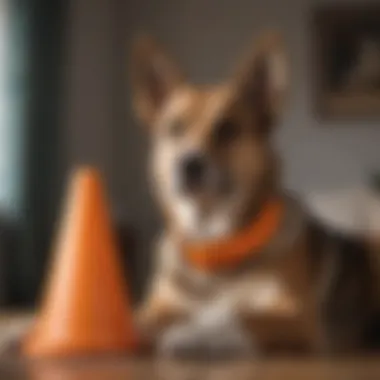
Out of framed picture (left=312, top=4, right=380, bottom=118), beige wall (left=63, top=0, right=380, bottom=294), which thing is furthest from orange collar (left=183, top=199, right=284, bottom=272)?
framed picture (left=312, top=4, right=380, bottom=118)

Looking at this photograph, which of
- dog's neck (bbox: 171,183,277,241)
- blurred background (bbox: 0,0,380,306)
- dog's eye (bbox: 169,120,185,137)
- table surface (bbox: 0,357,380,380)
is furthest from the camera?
blurred background (bbox: 0,0,380,306)

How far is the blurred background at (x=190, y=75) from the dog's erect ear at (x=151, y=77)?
1.47 m

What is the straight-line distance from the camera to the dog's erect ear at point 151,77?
143 cm

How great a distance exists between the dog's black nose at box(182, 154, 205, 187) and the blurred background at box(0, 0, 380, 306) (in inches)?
60.0

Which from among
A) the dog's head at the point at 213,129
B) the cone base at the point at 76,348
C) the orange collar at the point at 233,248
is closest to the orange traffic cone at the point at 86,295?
the cone base at the point at 76,348

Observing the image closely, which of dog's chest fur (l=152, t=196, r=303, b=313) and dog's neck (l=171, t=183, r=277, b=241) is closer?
dog's chest fur (l=152, t=196, r=303, b=313)

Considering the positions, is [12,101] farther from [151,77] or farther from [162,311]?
[162,311]

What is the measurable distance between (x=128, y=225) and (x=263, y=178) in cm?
173

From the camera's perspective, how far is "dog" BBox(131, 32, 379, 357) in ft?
3.62

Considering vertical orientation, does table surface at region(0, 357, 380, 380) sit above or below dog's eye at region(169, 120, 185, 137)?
below

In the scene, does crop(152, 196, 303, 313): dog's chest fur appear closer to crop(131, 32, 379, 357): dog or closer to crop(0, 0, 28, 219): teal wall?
crop(131, 32, 379, 357): dog

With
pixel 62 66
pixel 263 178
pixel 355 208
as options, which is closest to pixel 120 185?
pixel 62 66

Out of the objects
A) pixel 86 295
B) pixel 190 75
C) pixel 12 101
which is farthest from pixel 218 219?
pixel 190 75

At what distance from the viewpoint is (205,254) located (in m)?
1.24
